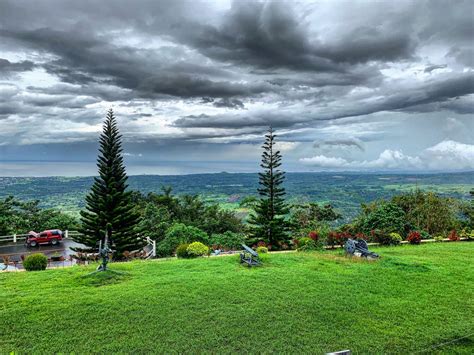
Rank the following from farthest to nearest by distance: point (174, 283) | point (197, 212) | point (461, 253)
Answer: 1. point (197, 212)
2. point (461, 253)
3. point (174, 283)

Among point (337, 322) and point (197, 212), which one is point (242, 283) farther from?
point (197, 212)

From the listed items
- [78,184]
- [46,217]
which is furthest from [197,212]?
[78,184]

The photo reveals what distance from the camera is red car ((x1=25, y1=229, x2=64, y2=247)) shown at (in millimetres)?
19469

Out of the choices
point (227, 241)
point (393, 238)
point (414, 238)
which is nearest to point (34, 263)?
point (227, 241)

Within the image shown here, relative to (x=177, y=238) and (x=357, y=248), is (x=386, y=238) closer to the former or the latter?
→ (x=357, y=248)

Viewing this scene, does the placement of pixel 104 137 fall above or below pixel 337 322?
above

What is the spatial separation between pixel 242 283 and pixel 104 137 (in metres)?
12.9

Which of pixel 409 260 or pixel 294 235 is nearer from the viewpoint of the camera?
pixel 409 260

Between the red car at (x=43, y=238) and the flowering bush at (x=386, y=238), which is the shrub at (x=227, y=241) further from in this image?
the red car at (x=43, y=238)

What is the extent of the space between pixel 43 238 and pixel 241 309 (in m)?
16.2

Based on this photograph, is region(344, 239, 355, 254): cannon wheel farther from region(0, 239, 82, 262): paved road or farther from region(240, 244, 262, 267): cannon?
region(0, 239, 82, 262): paved road

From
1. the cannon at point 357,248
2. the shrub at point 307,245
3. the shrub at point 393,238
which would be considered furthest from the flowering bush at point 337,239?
the cannon at point 357,248

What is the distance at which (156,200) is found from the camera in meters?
42.3

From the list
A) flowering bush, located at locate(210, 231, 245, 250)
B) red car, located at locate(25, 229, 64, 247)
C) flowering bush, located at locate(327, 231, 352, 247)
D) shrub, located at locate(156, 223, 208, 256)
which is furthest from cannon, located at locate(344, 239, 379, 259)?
red car, located at locate(25, 229, 64, 247)
